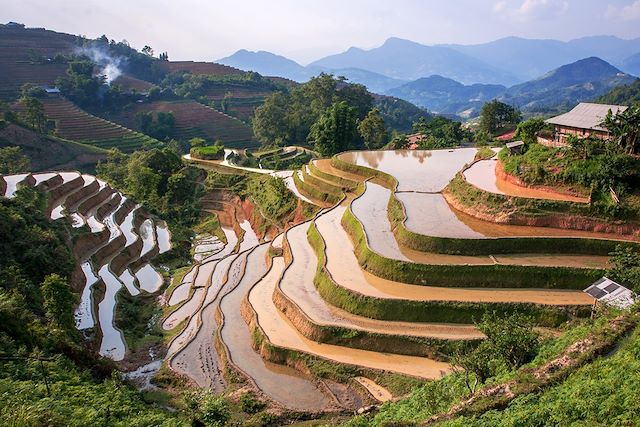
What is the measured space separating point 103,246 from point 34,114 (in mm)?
31730

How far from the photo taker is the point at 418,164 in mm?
32031

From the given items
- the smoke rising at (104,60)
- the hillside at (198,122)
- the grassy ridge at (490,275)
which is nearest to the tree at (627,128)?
the grassy ridge at (490,275)

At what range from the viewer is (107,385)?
40.3 ft

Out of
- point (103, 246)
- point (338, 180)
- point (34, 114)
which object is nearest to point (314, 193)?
point (338, 180)

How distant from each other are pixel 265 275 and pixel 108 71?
89.5m

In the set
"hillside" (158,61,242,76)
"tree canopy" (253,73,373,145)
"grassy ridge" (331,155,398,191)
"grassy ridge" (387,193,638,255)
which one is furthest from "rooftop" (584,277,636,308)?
"hillside" (158,61,242,76)

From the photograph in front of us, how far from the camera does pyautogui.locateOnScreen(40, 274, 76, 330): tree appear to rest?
15.9 m

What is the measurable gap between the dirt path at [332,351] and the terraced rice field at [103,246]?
19.4ft

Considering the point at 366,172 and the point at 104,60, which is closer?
the point at 366,172

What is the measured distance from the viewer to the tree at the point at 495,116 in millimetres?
47750

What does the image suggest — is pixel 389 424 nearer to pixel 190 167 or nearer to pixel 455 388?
pixel 455 388

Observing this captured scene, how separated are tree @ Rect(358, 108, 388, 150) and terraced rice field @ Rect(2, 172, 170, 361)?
2398 cm

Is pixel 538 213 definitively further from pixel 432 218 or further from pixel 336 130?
pixel 336 130

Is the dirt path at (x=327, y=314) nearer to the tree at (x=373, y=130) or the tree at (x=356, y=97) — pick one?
the tree at (x=373, y=130)
